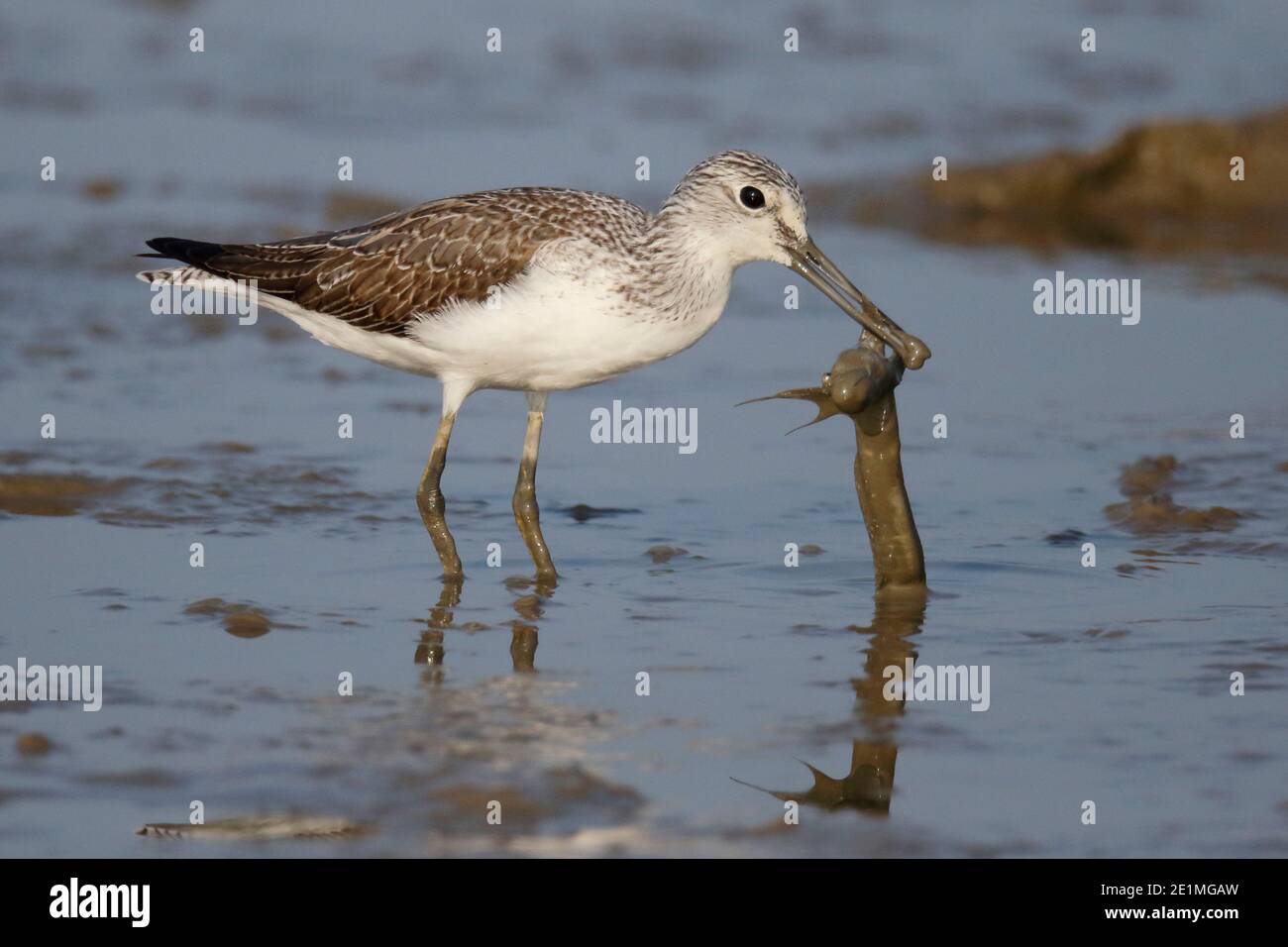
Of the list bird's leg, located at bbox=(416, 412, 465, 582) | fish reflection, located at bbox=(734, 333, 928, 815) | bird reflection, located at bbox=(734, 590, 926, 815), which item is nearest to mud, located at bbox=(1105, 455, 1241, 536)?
fish reflection, located at bbox=(734, 333, 928, 815)

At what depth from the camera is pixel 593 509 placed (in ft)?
33.1

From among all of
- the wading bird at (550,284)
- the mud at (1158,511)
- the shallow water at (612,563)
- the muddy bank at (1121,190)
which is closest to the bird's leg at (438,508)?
the wading bird at (550,284)

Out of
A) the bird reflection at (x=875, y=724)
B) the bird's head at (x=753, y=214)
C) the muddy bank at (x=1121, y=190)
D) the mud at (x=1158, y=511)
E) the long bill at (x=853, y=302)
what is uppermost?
the muddy bank at (x=1121, y=190)

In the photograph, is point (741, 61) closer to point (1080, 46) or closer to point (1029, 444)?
point (1080, 46)

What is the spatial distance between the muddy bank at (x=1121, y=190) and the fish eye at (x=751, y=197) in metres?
7.68

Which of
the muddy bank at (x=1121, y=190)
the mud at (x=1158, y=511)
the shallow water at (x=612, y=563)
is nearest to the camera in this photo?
the shallow water at (x=612, y=563)

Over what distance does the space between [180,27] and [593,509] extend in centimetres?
1339

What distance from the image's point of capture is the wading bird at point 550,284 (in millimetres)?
8797

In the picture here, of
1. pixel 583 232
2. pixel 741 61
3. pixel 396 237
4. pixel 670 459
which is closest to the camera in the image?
pixel 583 232

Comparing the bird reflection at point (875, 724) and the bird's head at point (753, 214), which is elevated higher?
the bird's head at point (753, 214)

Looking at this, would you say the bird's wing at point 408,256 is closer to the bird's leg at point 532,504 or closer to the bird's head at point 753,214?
the bird's head at point 753,214

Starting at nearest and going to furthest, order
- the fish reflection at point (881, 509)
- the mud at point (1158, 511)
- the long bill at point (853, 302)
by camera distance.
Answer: the fish reflection at point (881, 509) < the long bill at point (853, 302) < the mud at point (1158, 511)

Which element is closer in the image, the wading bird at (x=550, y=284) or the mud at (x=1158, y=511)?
the wading bird at (x=550, y=284)

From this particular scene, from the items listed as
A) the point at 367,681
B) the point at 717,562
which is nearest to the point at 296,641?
the point at 367,681
